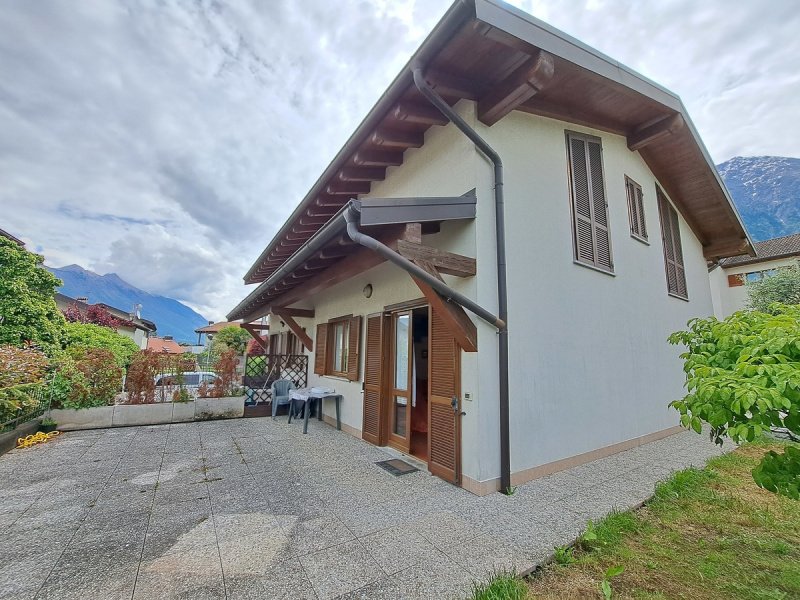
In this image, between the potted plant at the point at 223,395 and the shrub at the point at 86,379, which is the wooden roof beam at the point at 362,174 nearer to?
the potted plant at the point at 223,395

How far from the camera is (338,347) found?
834 cm

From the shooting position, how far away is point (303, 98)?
9.44 m

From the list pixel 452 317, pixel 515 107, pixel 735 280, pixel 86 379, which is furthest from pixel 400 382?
pixel 735 280

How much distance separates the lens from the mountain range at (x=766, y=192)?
3509cm

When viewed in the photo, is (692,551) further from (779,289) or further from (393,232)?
(779,289)

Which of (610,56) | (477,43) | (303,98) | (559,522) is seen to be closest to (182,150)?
(303,98)

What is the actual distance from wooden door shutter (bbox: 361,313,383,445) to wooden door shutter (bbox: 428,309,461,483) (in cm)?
151

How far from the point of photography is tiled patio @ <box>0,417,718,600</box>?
95.9 inches

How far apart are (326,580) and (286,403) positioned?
721 centimetres

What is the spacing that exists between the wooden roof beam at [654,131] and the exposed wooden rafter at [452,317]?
19.9 feet

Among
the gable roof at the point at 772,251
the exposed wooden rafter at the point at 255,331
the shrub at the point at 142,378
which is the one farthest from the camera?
the gable roof at the point at 772,251

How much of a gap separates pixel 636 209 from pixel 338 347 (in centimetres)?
743

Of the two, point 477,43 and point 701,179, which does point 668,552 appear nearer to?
point 477,43

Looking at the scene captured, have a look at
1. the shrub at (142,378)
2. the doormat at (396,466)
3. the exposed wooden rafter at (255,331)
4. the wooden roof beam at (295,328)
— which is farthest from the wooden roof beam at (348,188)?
the exposed wooden rafter at (255,331)
